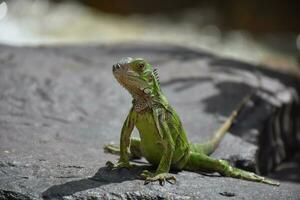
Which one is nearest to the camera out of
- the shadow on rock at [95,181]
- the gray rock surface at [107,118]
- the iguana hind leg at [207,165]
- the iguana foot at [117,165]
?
the shadow on rock at [95,181]

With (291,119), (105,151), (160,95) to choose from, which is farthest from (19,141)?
(291,119)

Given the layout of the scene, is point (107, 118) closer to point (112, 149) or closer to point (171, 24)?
point (112, 149)

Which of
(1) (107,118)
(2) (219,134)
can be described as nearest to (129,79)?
(2) (219,134)

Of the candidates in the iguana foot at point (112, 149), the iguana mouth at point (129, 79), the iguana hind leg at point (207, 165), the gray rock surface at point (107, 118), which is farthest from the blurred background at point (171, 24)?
the iguana mouth at point (129, 79)

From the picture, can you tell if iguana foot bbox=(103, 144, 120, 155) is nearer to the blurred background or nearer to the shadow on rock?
the shadow on rock

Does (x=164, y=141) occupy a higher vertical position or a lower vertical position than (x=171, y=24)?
lower

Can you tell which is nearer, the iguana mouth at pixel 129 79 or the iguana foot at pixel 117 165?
the iguana mouth at pixel 129 79

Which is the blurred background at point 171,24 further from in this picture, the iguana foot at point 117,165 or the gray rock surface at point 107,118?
the iguana foot at point 117,165
